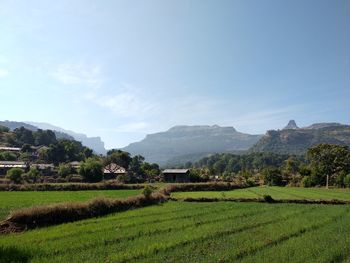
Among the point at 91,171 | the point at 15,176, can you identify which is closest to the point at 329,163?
the point at 91,171

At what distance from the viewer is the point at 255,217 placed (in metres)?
27.9

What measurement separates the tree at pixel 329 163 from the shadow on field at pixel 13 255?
74.9 meters

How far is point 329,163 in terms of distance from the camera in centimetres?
8169

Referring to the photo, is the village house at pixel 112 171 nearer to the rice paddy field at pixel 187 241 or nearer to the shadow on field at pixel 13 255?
the rice paddy field at pixel 187 241

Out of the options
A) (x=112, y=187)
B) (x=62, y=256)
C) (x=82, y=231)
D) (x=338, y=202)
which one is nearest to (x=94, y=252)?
(x=62, y=256)

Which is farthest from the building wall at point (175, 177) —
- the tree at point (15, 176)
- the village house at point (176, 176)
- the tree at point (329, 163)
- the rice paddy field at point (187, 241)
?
the rice paddy field at point (187, 241)

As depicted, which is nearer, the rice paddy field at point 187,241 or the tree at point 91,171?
the rice paddy field at point 187,241

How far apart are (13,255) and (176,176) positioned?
8667 cm

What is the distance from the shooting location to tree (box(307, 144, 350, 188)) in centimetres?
8088

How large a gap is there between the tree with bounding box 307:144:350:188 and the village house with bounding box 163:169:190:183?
1230 inches

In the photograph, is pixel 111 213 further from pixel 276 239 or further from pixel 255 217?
pixel 276 239

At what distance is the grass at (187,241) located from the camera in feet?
49.1

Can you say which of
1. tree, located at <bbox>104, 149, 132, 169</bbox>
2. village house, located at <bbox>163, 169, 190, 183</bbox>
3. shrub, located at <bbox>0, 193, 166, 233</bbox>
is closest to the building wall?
village house, located at <bbox>163, 169, 190, 183</bbox>

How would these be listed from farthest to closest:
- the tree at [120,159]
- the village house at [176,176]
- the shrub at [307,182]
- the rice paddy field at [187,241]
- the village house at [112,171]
Answer: the tree at [120,159], the village house at [112,171], the village house at [176,176], the shrub at [307,182], the rice paddy field at [187,241]
